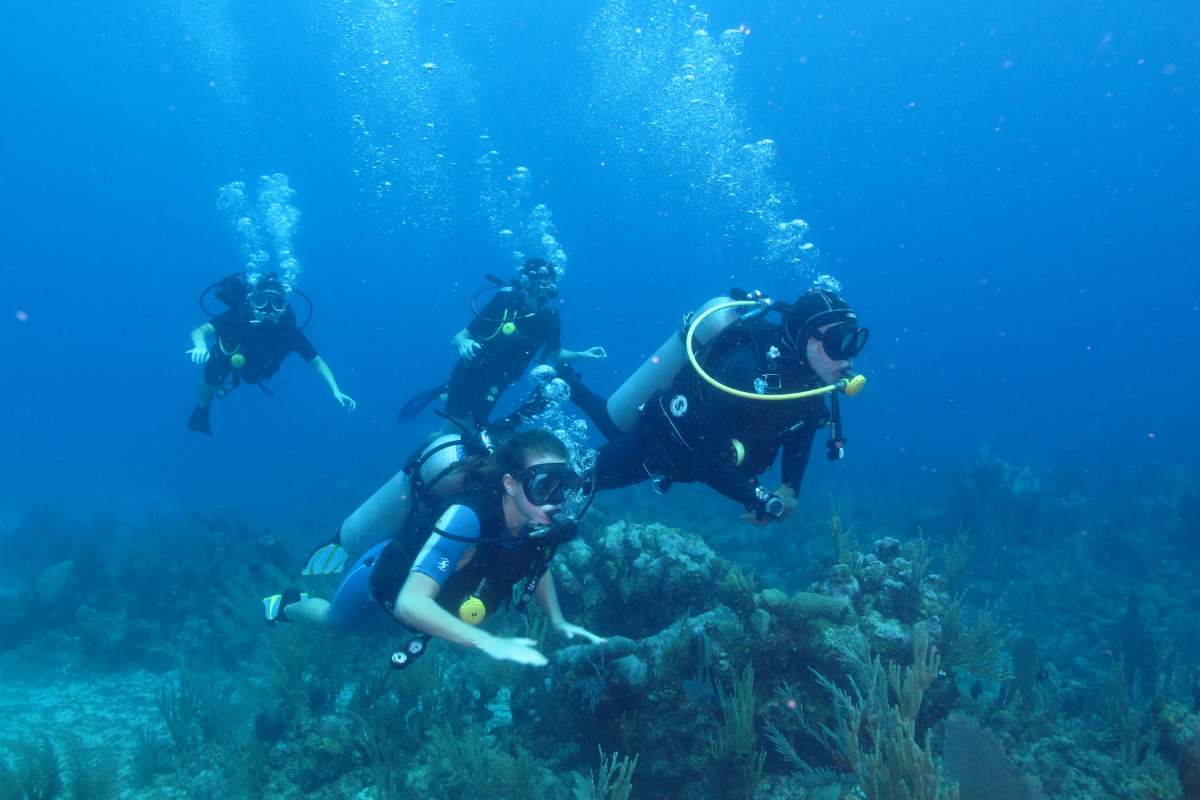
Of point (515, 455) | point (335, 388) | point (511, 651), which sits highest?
point (335, 388)

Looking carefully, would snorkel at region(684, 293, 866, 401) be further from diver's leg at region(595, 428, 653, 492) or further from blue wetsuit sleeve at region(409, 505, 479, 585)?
blue wetsuit sleeve at region(409, 505, 479, 585)

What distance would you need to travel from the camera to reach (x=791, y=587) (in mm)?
11336

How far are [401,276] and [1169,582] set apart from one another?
190 metres

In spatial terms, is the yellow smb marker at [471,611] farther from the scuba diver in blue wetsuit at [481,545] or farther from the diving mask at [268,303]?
the diving mask at [268,303]

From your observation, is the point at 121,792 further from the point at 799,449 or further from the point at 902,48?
the point at 902,48

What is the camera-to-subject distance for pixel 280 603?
675cm

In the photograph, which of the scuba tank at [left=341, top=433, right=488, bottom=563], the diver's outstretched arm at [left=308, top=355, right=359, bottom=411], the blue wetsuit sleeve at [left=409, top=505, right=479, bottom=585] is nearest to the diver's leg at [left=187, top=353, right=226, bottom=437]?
the diver's outstretched arm at [left=308, top=355, right=359, bottom=411]

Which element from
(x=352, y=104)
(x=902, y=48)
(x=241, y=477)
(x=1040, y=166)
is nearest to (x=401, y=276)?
(x=352, y=104)

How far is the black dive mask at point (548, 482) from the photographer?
3.84m

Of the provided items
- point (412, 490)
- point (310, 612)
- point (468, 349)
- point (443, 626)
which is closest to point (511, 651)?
point (443, 626)

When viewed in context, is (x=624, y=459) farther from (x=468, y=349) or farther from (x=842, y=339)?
(x=468, y=349)

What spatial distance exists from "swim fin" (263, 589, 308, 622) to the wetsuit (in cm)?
292

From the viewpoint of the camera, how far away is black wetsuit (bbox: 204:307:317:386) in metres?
10.5

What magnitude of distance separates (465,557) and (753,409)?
9.08 ft
